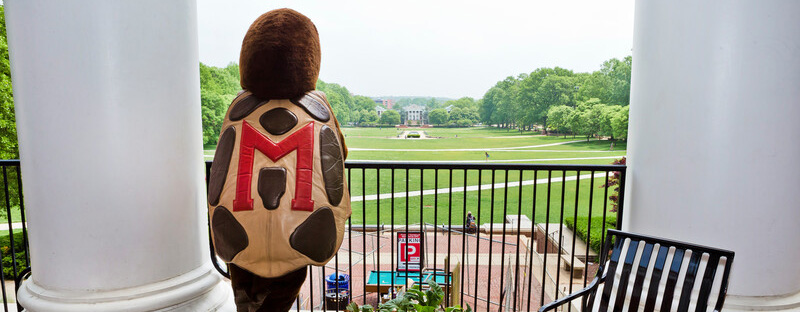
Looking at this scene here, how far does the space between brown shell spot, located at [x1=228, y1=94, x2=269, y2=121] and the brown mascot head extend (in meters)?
0.03

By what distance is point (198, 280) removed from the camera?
2.13 meters

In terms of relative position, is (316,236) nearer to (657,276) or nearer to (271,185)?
(271,185)

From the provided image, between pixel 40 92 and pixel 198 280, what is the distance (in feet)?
3.41

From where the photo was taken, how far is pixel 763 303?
1.90 m

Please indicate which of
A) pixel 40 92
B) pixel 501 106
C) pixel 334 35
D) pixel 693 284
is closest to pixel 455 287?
pixel 693 284

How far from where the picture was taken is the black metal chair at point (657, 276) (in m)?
1.76

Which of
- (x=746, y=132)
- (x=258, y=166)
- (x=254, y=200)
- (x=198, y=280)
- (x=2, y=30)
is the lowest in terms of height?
(x=198, y=280)

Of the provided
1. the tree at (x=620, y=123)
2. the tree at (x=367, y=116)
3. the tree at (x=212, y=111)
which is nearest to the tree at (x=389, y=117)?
the tree at (x=367, y=116)

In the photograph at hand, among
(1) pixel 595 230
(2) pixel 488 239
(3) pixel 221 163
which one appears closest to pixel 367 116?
(2) pixel 488 239

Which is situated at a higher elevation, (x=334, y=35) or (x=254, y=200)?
(x=334, y=35)

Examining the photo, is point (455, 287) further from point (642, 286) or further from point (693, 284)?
point (693, 284)

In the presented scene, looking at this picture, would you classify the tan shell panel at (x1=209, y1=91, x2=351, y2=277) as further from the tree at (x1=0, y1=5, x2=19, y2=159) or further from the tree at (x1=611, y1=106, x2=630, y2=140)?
the tree at (x1=611, y1=106, x2=630, y2=140)

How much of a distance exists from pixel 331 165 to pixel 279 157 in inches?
7.9

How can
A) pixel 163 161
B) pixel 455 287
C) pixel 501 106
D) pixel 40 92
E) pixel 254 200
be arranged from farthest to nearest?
pixel 501 106 → pixel 455 287 → pixel 163 161 → pixel 40 92 → pixel 254 200
